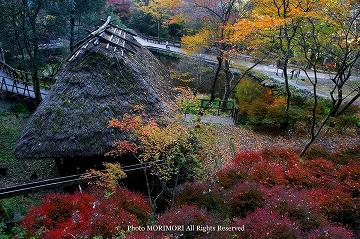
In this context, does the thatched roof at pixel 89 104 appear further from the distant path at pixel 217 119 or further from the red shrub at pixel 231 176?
the distant path at pixel 217 119

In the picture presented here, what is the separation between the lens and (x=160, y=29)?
36906 mm

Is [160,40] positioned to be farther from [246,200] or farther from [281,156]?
[246,200]

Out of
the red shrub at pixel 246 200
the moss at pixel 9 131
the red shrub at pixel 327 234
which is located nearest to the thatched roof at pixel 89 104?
the moss at pixel 9 131

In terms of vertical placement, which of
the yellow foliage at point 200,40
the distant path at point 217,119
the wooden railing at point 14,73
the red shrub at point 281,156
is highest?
the yellow foliage at point 200,40

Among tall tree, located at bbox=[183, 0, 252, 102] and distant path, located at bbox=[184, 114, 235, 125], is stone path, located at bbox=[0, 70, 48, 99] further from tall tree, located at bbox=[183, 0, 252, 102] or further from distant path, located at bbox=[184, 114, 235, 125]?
tall tree, located at bbox=[183, 0, 252, 102]

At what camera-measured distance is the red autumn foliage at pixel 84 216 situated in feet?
19.9

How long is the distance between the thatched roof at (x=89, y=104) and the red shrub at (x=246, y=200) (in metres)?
4.11

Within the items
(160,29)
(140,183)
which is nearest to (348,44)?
(140,183)

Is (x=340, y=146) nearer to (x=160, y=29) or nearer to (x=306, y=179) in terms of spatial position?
(x=306, y=179)

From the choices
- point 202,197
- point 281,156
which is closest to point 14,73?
point 202,197

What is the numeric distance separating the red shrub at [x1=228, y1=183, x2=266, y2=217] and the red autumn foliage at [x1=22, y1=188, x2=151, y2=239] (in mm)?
2293

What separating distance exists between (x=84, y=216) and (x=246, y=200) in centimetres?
416

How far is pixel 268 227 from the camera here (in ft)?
20.7

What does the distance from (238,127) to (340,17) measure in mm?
6845
